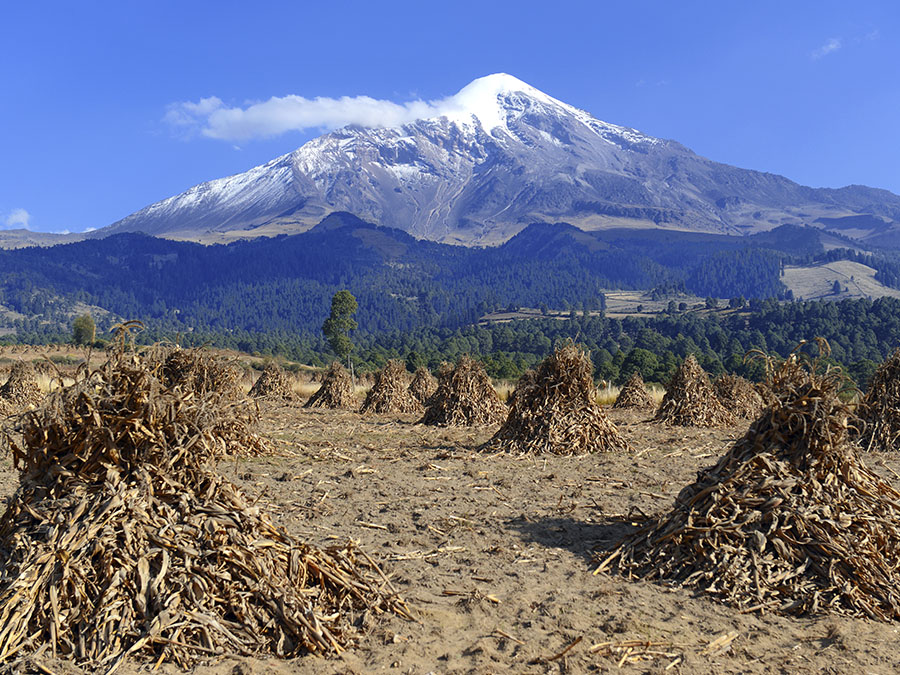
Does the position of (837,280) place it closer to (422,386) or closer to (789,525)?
(422,386)

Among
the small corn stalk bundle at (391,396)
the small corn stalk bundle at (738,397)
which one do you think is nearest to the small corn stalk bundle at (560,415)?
the small corn stalk bundle at (738,397)

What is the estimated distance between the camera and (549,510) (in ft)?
24.6

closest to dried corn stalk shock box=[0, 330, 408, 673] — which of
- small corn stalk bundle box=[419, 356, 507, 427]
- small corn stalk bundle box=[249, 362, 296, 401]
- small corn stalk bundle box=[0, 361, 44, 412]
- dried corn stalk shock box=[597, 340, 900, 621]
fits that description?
dried corn stalk shock box=[597, 340, 900, 621]

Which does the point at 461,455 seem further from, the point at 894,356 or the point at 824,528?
the point at 894,356

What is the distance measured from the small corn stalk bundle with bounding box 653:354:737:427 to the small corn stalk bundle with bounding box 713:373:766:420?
1638 millimetres

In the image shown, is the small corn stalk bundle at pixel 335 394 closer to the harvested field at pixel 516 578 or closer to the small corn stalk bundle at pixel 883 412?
the harvested field at pixel 516 578

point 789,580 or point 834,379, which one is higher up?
point 834,379

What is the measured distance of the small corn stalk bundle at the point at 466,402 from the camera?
15.7 m

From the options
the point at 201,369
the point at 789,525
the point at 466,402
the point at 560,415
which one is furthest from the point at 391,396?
the point at 789,525

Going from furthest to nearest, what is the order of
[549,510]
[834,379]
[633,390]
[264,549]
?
[633,390] < [549,510] < [834,379] < [264,549]

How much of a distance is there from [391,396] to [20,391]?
8.68 meters

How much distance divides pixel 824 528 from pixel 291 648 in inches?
147

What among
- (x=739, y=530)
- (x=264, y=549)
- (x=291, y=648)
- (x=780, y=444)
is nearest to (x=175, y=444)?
(x=264, y=549)

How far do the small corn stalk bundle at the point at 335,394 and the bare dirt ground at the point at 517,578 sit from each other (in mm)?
9702
